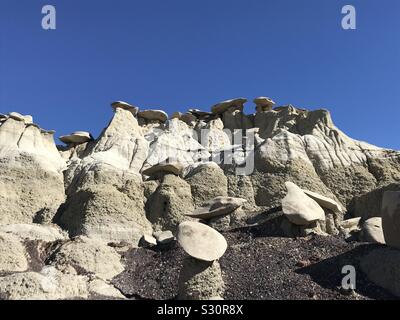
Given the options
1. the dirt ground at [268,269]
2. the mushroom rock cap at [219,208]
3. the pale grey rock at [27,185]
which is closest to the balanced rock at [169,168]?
the pale grey rock at [27,185]

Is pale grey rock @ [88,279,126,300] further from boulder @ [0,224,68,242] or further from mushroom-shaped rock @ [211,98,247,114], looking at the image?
mushroom-shaped rock @ [211,98,247,114]

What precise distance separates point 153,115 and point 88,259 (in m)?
26.2

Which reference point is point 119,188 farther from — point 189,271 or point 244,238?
point 189,271

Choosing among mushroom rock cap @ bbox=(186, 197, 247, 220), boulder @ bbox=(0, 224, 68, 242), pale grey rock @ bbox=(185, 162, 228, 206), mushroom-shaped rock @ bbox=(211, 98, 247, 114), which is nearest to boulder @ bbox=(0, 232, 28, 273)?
boulder @ bbox=(0, 224, 68, 242)

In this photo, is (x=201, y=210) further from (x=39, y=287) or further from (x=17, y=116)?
(x=17, y=116)

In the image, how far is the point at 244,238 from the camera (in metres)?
13.3

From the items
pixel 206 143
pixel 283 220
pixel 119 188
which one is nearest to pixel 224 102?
pixel 206 143

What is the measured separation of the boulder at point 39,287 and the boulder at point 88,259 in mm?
1556

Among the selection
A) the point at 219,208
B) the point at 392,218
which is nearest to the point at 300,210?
the point at 392,218

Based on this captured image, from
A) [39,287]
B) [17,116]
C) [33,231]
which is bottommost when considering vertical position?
[33,231]

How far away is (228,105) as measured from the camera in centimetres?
3750
